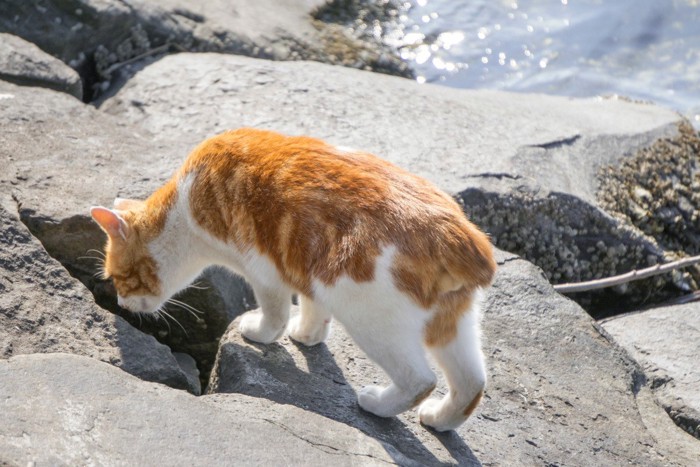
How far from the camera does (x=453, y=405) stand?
388 cm

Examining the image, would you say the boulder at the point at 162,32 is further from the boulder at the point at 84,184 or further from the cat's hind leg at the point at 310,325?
the cat's hind leg at the point at 310,325

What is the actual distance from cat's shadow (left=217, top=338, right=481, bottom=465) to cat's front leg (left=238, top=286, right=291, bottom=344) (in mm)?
53

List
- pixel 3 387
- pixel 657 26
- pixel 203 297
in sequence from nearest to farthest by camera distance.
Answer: pixel 3 387
pixel 203 297
pixel 657 26

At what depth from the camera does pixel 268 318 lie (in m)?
4.26

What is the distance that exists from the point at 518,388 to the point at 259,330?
120 cm

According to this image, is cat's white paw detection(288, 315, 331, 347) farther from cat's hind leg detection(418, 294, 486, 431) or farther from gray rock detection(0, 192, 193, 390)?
cat's hind leg detection(418, 294, 486, 431)

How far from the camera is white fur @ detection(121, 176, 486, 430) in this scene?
3.58 meters

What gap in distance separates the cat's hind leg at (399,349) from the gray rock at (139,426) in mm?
258

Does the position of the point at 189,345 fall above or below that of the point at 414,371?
below

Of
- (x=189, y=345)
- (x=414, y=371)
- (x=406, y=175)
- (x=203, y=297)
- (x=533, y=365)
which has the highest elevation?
(x=406, y=175)

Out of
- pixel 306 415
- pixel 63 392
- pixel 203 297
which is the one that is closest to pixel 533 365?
pixel 306 415

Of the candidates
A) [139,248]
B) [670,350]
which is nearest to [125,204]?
[139,248]

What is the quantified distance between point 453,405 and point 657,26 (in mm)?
7936

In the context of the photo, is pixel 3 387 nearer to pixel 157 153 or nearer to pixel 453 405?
pixel 453 405
